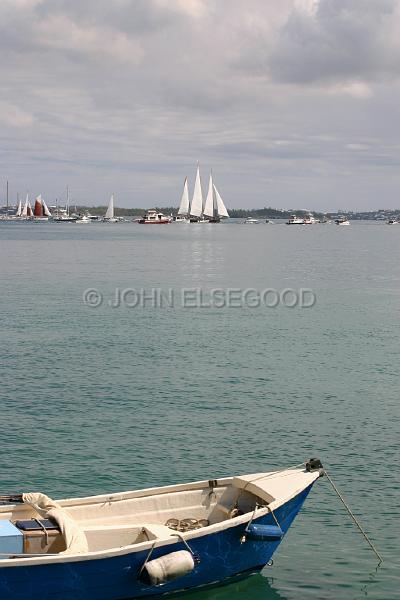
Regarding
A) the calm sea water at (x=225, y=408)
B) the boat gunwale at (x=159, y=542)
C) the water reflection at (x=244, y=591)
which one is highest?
the boat gunwale at (x=159, y=542)

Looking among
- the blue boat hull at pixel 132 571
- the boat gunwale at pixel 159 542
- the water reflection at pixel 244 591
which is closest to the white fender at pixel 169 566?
the blue boat hull at pixel 132 571

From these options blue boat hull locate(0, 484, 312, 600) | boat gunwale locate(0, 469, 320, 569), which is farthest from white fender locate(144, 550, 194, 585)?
boat gunwale locate(0, 469, 320, 569)

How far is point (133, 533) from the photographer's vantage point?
66.2 ft

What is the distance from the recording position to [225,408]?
36688 mm

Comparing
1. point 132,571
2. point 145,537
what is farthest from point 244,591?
point 132,571

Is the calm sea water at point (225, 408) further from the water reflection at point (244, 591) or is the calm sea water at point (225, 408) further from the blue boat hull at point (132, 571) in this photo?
the blue boat hull at point (132, 571)

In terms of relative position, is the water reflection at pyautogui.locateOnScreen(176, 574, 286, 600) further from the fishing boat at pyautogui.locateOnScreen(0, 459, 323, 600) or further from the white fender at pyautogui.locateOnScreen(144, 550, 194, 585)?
the white fender at pyautogui.locateOnScreen(144, 550, 194, 585)

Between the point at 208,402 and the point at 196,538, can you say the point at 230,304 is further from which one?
the point at 196,538

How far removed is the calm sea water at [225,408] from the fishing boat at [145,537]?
5.10 ft

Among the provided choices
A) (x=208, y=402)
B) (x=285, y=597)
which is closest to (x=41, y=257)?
(x=208, y=402)

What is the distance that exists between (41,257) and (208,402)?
344ft

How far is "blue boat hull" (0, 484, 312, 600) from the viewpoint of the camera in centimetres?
1775

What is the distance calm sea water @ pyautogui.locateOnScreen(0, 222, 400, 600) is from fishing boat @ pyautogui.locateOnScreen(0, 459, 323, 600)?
1555 mm

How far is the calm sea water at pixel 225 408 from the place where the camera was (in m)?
23.6
